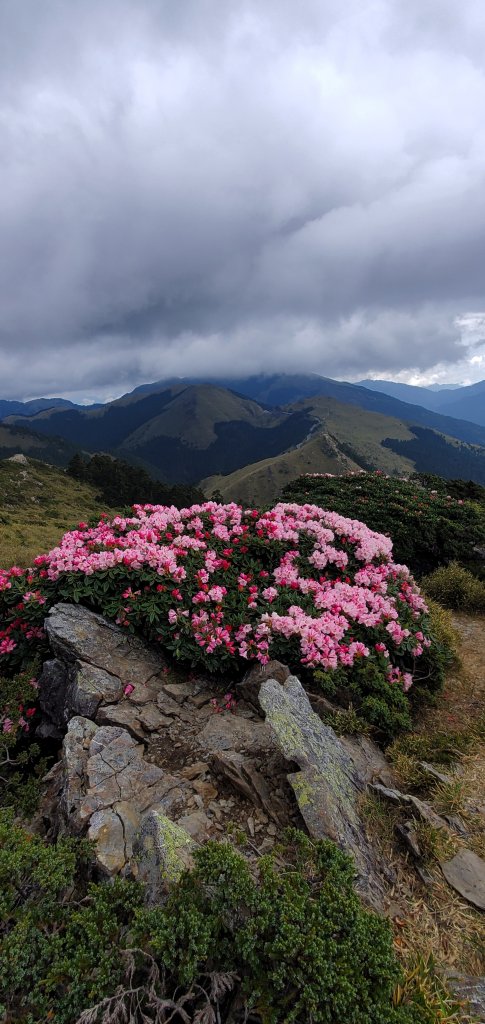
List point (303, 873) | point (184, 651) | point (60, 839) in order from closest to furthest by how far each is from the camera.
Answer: point (303, 873), point (60, 839), point (184, 651)

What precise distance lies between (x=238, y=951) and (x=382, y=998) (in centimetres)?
96

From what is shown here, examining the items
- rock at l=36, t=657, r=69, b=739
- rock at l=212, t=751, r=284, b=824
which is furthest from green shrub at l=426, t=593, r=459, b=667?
rock at l=36, t=657, r=69, b=739

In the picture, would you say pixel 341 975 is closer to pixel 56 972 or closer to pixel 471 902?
pixel 56 972

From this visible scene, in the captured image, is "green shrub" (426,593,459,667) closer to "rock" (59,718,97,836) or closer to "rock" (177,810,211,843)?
"rock" (177,810,211,843)

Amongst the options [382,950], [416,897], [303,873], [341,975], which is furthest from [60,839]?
[416,897]

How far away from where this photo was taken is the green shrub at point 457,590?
38.0 ft

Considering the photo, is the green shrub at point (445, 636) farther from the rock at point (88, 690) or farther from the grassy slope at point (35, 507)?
the grassy slope at point (35, 507)

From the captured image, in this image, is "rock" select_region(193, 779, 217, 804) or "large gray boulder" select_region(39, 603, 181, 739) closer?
"rock" select_region(193, 779, 217, 804)

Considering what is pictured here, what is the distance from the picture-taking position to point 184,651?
20.6 feet

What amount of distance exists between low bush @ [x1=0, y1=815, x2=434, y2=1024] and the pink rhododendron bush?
309 centimetres

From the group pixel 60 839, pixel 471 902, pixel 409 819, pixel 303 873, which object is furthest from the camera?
pixel 409 819

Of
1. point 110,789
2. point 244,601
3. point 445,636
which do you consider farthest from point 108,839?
point 445,636

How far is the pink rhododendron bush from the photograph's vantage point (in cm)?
644

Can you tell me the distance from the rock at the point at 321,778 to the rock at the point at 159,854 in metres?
1.23
